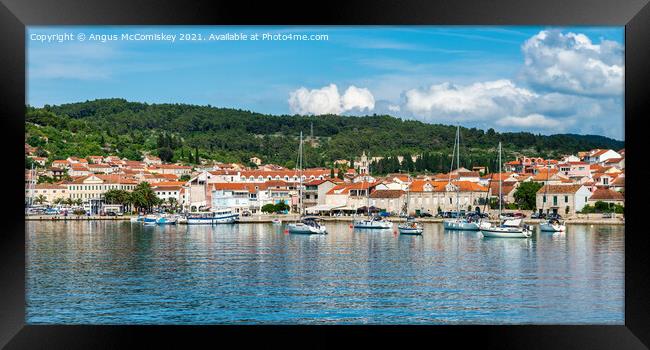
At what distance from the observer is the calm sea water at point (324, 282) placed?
7.41 metres

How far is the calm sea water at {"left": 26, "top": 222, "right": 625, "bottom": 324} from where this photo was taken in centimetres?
741

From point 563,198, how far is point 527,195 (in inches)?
53.4

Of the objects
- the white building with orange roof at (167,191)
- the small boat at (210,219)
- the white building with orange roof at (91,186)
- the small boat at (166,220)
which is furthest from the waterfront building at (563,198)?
the white building with orange roof at (91,186)

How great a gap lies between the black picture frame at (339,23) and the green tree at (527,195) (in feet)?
81.7

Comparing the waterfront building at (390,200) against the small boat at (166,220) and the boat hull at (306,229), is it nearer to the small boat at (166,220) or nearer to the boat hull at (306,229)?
the small boat at (166,220)

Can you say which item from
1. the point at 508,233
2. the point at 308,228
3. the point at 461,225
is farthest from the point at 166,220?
the point at 508,233

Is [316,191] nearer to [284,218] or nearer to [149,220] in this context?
[284,218]

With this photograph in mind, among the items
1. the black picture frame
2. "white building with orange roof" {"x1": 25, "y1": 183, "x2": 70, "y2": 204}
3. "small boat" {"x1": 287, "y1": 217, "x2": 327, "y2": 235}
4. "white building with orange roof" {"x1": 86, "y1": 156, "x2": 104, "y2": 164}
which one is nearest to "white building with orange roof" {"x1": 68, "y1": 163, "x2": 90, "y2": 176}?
"white building with orange roof" {"x1": 86, "y1": 156, "x2": 104, "y2": 164}

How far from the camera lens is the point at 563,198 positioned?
1107 inches

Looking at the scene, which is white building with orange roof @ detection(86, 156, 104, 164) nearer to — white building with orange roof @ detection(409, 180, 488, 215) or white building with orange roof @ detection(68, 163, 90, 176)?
white building with orange roof @ detection(68, 163, 90, 176)

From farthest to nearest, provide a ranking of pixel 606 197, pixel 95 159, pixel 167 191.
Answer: pixel 95 159 → pixel 167 191 → pixel 606 197

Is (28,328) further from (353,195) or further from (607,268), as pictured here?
(353,195)

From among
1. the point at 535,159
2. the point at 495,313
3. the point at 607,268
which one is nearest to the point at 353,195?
the point at 535,159

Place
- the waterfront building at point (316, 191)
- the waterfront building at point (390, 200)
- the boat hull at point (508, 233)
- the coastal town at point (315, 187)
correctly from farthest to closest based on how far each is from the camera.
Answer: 1. the waterfront building at point (316, 191)
2. the waterfront building at point (390, 200)
3. the coastal town at point (315, 187)
4. the boat hull at point (508, 233)
